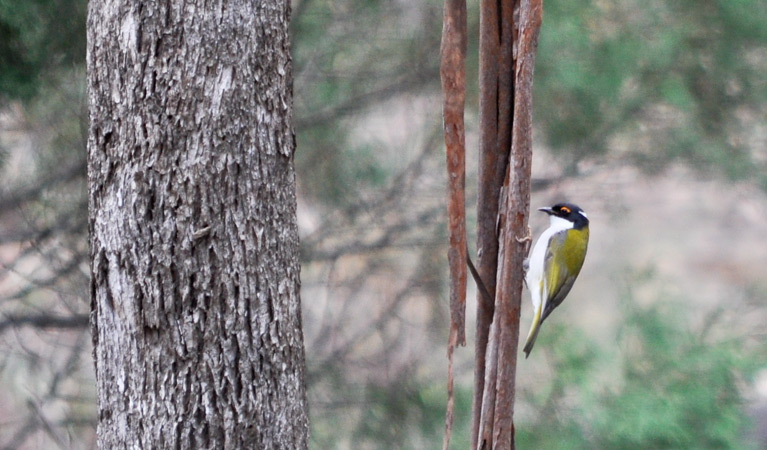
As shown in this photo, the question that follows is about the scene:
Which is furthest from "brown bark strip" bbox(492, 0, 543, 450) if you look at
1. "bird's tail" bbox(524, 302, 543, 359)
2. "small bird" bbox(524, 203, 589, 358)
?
"small bird" bbox(524, 203, 589, 358)

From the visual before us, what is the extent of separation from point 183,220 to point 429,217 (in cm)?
292

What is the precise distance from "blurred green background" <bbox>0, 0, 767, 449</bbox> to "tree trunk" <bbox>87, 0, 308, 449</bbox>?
7.22 feet

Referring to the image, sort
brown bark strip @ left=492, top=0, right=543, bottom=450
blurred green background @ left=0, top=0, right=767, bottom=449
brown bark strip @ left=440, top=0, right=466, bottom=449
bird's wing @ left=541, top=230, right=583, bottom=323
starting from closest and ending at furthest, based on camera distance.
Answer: brown bark strip @ left=492, top=0, right=543, bottom=450
brown bark strip @ left=440, top=0, right=466, bottom=449
bird's wing @ left=541, top=230, right=583, bottom=323
blurred green background @ left=0, top=0, right=767, bottom=449

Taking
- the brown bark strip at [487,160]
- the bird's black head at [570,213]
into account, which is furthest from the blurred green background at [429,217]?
the brown bark strip at [487,160]

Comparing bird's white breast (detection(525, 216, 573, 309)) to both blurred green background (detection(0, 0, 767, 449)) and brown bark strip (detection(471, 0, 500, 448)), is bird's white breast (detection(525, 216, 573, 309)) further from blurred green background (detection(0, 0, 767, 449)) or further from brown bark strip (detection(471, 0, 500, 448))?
brown bark strip (detection(471, 0, 500, 448))

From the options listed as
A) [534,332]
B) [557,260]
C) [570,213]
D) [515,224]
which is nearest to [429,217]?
[570,213]

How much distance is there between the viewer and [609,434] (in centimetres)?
406

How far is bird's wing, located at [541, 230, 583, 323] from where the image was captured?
3.04 meters

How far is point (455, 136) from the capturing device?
1.60 metres

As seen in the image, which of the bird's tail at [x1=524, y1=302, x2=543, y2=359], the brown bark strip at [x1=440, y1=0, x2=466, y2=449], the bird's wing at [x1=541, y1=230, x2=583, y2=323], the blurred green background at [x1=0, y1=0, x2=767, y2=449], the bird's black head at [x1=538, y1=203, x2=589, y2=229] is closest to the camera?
the brown bark strip at [x1=440, y1=0, x2=466, y2=449]

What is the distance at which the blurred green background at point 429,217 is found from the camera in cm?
391

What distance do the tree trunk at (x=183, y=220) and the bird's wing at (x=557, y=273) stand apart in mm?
1601

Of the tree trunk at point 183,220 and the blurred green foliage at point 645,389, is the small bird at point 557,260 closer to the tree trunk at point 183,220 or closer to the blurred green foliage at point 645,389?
the blurred green foliage at point 645,389

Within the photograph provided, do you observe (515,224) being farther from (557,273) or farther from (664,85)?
(664,85)
